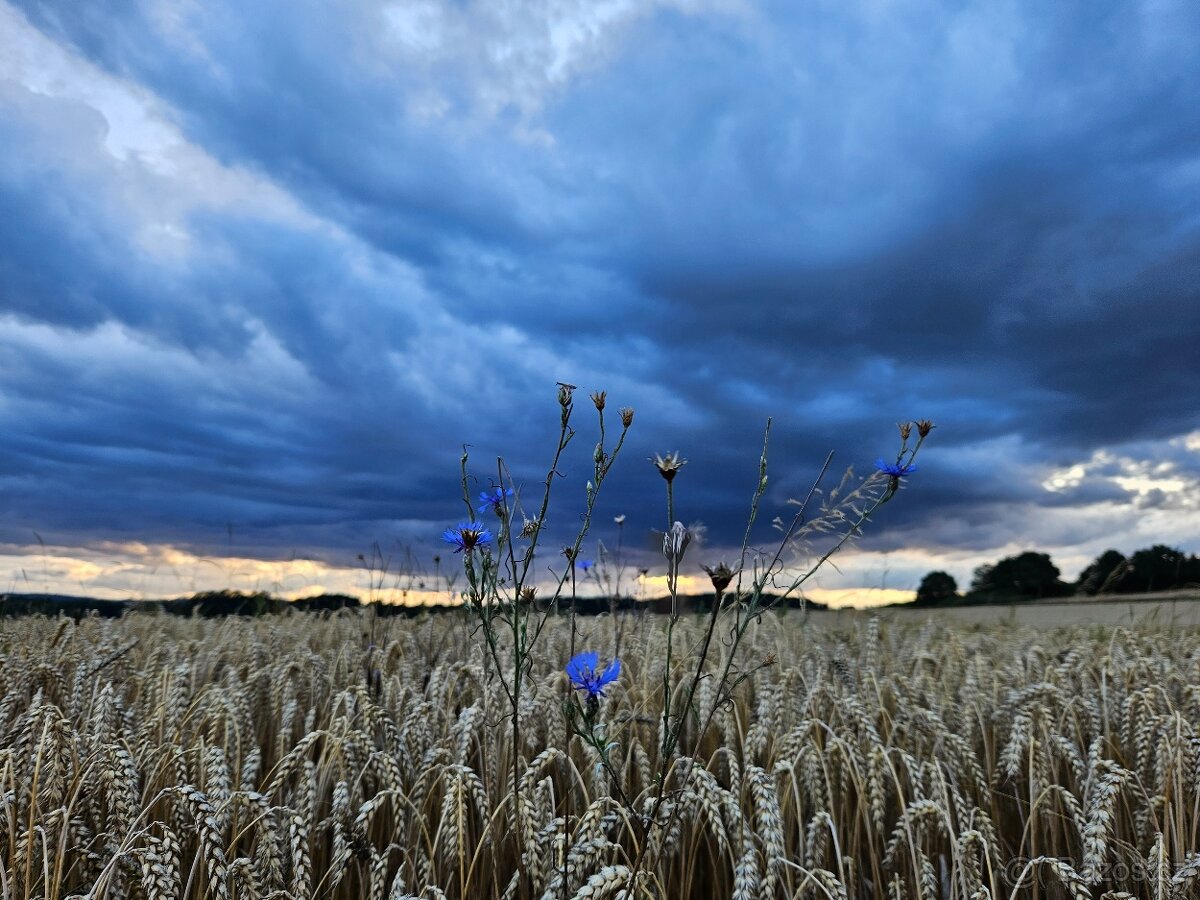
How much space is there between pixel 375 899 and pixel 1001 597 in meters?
15.9

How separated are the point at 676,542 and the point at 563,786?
6.15 ft

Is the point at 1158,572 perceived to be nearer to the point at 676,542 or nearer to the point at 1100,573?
the point at 1100,573

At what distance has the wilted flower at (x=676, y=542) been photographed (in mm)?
1643

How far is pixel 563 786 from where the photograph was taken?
3.13m

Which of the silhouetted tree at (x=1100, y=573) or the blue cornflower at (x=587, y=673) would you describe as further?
the silhouetted tree at (x=1100, y=573)

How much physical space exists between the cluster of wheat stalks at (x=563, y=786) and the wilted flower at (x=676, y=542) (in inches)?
19.2

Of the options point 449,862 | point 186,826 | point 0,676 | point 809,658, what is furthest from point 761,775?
point 0,676

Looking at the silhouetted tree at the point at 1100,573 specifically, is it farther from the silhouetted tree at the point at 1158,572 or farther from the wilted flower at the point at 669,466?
the wilted flower at the point at 669,466

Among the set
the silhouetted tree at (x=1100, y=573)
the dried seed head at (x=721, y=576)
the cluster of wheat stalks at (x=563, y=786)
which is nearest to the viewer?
the dried seed head at (x=721, y=576)

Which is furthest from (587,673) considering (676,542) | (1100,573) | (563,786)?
(1100,573)

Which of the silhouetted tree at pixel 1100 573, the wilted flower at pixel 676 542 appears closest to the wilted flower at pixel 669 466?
the wilted flower at pixel 676 542

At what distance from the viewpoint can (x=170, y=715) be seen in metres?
3.31

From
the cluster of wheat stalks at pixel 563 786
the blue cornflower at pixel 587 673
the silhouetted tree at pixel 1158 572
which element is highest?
the silhouetted tree at pixel 1158 572

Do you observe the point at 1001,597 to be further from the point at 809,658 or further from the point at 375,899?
the point at 375,899
